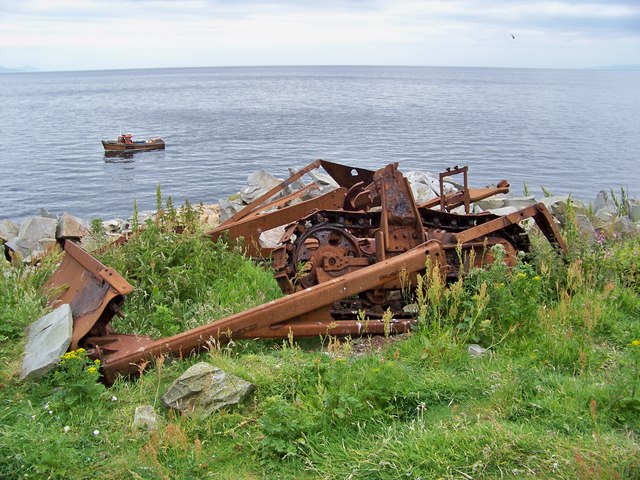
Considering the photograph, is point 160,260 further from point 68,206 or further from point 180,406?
point 68,206

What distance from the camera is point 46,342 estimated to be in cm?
491

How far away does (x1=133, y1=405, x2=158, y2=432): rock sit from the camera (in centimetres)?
417

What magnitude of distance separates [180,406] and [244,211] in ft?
15.2

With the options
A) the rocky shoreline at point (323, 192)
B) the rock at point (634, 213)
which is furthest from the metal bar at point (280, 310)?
the rock at point (634, 213)

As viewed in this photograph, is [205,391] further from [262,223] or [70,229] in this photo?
[70,229]

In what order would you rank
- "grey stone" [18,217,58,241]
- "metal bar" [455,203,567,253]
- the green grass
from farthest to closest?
"grey stone" [18,217,58,241] → "metal bar" [455,203,567,253] → the green grass

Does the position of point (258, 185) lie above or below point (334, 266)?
below

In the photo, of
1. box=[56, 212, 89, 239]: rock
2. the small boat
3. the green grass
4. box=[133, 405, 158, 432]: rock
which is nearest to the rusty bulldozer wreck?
the green grass

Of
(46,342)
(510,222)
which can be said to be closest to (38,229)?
(46,342)

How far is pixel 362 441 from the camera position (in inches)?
154

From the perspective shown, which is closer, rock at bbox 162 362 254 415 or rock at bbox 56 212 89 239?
rock at bbox 162 362 254 415

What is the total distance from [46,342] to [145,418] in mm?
1261

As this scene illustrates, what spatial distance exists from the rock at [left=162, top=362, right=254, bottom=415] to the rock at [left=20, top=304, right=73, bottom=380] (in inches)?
37.7

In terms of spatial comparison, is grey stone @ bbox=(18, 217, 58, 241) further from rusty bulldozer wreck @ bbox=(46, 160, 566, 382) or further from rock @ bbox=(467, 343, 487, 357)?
rock @ bbox=(467, 343, 487, 357)
